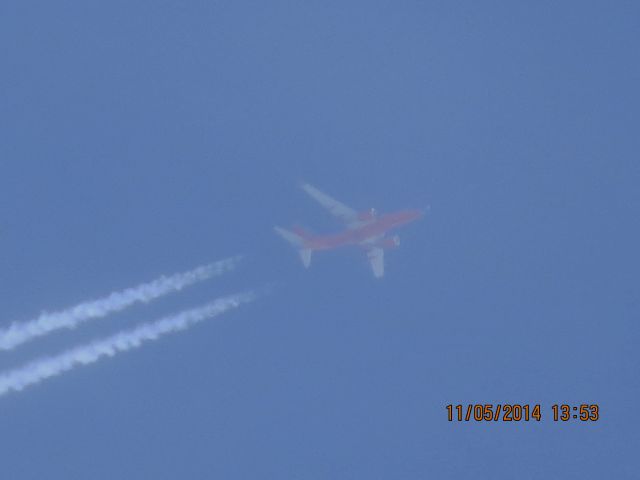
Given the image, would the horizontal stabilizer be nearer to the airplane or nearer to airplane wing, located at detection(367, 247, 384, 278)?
the airplane

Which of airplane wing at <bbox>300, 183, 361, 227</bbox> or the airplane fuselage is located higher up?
airplane wing at <bbox>300, 183, 361, 227</bbox>

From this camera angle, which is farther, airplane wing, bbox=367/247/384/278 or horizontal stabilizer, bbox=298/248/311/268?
airplane wing, bbox=367/247/384/278

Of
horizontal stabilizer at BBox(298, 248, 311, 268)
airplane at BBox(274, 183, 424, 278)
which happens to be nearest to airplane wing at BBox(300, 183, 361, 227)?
airplane at BBox(274, 183, 424, 278)

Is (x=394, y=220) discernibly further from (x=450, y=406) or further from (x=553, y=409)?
(x=553, y=409)

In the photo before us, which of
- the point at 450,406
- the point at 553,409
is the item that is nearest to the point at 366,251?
the point at 450,406

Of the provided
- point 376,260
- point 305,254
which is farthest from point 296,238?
point 376,260

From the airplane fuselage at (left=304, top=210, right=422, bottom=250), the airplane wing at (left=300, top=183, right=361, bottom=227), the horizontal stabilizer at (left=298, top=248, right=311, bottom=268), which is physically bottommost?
the horizontal stabilizer at (left=298, top=248, right=311, bottom=268)

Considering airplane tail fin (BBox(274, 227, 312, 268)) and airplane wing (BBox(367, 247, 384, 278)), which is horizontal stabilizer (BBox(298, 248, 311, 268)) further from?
airplane wing (BBox(367, 247, 384, 278))
